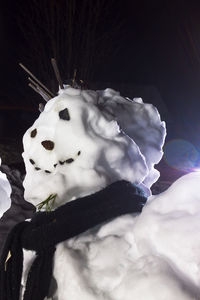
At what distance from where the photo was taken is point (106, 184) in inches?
28.4

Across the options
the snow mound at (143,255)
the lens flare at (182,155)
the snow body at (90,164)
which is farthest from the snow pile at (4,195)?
the lens flare at (182,155)

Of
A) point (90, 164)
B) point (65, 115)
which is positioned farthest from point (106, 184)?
point (65, 115)

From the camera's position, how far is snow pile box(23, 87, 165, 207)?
715 mm

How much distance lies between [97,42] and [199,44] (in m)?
0.50

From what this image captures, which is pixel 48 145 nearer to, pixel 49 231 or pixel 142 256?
pixel 49 231

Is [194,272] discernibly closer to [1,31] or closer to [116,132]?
[116,132]

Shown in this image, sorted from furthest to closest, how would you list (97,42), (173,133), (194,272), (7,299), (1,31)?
(173,133) < (1,31) < (97,42) < (7,299) < (194,272)

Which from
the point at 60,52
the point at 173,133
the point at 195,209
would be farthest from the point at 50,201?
the point at 173,133

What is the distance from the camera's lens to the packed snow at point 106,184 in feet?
1.73

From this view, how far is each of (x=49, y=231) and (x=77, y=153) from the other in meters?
0.16

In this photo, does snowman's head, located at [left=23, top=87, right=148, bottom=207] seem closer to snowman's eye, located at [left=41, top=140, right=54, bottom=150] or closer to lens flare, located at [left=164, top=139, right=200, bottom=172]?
snowman's eye, located at [left=41, top=140, right=54, bottom=150]

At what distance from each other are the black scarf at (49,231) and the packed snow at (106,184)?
0.7 inches

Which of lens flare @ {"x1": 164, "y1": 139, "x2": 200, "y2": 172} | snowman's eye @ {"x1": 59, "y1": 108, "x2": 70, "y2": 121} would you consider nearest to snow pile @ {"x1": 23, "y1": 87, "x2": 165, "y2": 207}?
snowman's eye @ {"x1": 59, "y1": 108, "x2": 70, "y2": 121}

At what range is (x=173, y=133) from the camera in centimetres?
221
